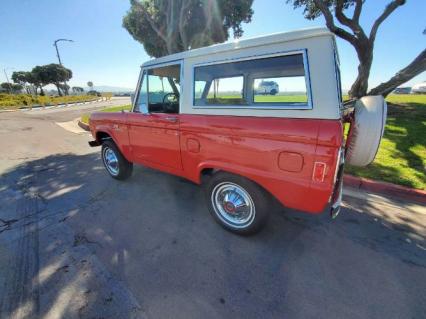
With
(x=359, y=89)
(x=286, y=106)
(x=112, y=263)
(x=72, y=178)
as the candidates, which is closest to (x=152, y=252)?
(x=112, y=263)

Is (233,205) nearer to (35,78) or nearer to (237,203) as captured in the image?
(237,203)

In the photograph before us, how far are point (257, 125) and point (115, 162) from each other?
10.2ft

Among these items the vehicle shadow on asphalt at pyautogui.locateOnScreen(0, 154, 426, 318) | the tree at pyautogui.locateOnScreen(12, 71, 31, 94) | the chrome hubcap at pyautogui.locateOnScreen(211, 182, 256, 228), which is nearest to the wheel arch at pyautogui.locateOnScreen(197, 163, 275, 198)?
the chrome hubcap at pyautogui.locateOnScreen(211, 182, 256, 228)

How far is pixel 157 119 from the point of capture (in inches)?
121

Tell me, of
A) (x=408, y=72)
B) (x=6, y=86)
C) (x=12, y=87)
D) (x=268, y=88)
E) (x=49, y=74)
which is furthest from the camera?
(x=6, y=86)

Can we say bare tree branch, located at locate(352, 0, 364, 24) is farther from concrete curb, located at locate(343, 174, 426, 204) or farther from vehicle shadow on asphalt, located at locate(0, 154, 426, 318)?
vehicle shadow on asphalt, located at locate(0, 154, 426, 318)

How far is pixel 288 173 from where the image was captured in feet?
6.95

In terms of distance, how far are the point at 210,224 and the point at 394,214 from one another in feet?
8.30

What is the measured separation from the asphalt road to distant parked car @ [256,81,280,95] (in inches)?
64.8

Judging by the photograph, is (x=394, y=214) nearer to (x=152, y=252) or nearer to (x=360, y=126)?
(x=360, y=126)

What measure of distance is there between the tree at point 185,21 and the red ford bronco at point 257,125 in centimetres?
824

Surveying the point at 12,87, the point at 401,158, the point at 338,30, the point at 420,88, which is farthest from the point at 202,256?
the point at 12,87

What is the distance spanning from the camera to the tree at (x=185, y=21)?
395 inches

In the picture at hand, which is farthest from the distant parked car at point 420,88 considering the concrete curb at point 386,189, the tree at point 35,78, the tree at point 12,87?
the tree at point 12,87
